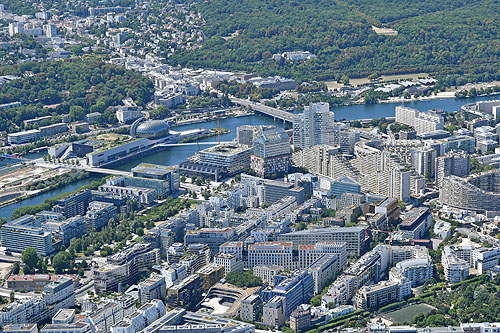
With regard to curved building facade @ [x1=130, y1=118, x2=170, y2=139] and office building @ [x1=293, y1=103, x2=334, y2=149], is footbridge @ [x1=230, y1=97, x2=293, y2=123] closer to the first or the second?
curved building facade @ [x1=130, y1=118, x2=170, y2=139]

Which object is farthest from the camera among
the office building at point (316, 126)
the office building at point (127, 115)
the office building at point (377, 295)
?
the office building at point (127, 115)

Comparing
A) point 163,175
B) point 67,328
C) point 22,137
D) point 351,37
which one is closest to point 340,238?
point 67,328

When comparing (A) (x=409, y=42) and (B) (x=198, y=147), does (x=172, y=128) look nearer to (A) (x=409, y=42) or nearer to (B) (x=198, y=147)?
(B) (x=198, y=147)

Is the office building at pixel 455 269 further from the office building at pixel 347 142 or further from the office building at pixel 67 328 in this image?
the office building at pixel 347 142

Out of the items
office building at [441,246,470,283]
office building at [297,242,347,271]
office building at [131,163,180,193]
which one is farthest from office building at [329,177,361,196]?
office building at [441,246,470,283]

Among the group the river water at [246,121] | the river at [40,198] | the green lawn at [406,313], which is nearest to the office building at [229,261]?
the green lawn at [406,313]

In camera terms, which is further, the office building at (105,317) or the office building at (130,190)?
the office building at (130,190)

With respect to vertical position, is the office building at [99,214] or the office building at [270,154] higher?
the office building at [270,154]
